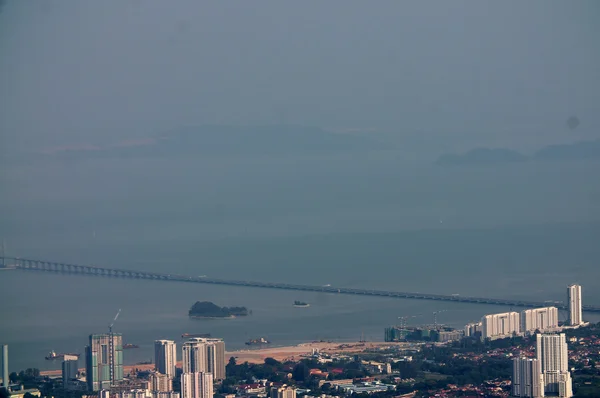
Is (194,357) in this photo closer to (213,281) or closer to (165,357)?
(165,357)

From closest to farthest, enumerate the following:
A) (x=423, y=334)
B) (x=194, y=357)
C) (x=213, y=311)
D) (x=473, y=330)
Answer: (x=194, y=357) < (x=473, y=330) < (x=423, y=334) < (x=213, y=311)

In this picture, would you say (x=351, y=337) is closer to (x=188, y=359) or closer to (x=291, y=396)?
(x=188, y=359)

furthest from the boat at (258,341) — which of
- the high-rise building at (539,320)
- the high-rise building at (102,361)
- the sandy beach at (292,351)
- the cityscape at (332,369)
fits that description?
the high-rise building at (539,320)

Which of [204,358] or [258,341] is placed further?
[258,341]

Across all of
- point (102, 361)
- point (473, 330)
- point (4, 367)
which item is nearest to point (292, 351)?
point (473, 330)

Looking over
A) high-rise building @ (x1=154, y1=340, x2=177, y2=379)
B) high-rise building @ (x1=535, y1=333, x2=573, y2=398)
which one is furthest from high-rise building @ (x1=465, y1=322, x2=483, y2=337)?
high-rise building @ (x1=154, y1=340, x2=177, y2=379)

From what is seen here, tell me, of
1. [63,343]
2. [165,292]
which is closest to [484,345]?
[63,343]

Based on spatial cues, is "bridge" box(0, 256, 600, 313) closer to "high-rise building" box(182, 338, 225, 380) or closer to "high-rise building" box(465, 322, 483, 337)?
"high-rise building" box(465, 322, 483, 337)
